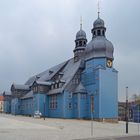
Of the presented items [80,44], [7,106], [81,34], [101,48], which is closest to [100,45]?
[101,48]

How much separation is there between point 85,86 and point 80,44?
15100mm

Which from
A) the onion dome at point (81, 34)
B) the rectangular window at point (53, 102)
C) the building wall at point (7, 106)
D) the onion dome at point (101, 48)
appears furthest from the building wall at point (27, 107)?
the onion dome at point (101, 48)

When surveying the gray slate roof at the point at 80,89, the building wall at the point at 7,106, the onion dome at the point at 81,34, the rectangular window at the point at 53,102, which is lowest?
the building wall at the point at 7,106

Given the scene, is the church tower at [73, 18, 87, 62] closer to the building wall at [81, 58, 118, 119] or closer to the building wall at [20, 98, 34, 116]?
the building wall at [81, 58, 118, 119]

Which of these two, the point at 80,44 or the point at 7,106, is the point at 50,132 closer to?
the point at 80,44

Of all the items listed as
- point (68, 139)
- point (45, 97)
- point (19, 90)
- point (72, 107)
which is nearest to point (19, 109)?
point (19, 90)

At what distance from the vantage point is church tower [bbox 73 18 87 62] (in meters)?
82.2

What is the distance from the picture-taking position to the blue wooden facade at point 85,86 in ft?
226

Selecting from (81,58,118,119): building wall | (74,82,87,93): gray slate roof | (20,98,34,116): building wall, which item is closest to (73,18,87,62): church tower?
(74,82,87,93): gray slate roof

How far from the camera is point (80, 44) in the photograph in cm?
8500

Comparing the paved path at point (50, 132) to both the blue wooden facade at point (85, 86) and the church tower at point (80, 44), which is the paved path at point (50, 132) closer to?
the blue wooden facade at point (85, 86)

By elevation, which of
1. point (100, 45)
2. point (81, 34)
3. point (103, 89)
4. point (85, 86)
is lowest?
point (103, 89)

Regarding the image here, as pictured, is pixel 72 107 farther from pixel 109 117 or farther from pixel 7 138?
pixel 7 138

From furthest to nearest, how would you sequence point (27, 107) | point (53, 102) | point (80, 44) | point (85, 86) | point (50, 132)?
point (27, 107) < point (80, 44) < point (53, 102) < point (85, 86) < point (50, 132)
